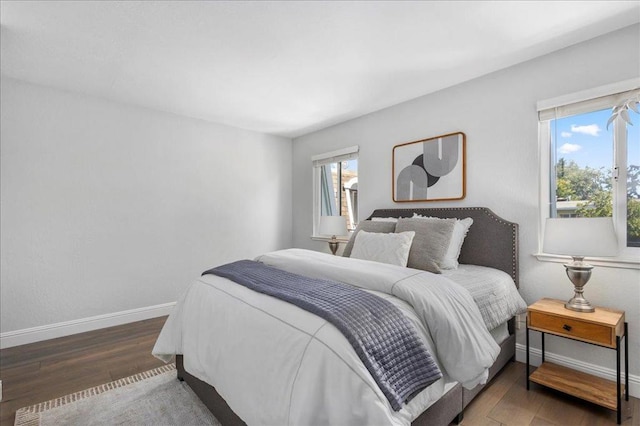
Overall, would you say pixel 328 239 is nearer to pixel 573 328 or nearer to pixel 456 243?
pixel 456 243

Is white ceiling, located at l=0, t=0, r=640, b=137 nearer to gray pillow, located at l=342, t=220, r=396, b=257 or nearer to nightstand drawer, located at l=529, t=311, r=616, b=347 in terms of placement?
gray pillow, located at l=342, t=220, r=396, b=257

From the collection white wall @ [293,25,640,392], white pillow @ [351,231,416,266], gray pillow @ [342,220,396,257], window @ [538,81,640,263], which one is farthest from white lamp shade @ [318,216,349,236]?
window @ [538,81,640,263]

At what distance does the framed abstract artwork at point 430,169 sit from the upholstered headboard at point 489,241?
236 millimetres

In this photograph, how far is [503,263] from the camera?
251 cm

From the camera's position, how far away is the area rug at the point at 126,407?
1757mm

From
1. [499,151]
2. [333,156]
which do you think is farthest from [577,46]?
[333,156]

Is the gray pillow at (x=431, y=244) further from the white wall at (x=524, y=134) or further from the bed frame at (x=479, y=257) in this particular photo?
the white wall at (x=524, y=134)

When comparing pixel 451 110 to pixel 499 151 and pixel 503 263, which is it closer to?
pixel 499 151

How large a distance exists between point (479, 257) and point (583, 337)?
90 cm

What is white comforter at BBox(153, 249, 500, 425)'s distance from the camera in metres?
1.04

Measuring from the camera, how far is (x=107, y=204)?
129 inches

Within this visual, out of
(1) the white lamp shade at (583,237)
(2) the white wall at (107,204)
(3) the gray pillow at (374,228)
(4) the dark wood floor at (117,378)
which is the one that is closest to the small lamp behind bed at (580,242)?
(1) the white lamp shade at (583,237)

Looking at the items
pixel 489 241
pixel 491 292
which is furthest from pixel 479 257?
pixel 491 292

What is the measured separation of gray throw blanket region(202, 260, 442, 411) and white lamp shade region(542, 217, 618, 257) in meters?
1.32
